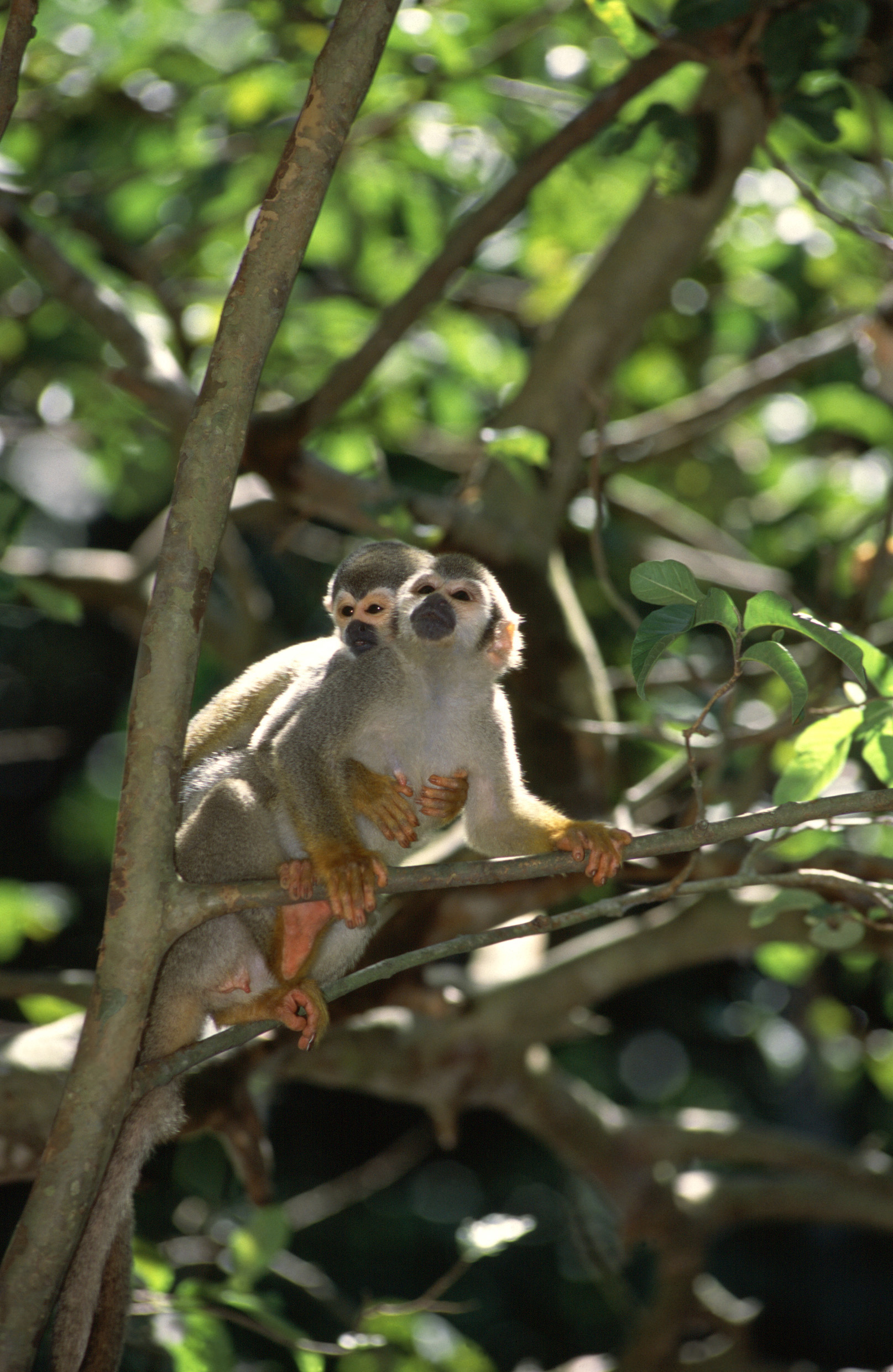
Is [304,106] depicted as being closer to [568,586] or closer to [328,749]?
[328,749]

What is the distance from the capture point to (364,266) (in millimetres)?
5914

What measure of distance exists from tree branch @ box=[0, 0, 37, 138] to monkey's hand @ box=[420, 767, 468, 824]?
1.66m

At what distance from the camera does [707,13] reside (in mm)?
3145

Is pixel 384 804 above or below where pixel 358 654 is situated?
below

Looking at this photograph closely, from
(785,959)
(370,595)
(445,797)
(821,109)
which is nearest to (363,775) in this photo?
(445,797)

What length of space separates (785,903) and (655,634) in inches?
38.8

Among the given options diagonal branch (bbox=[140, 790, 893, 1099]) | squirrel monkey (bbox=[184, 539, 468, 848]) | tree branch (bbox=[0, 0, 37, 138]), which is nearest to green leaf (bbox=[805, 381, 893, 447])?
squirrel monkey (bbox=[184, 539, 468, 848])

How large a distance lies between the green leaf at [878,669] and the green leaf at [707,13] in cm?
165

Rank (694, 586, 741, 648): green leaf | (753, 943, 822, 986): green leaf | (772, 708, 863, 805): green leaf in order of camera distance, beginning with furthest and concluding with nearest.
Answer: (753, 943, 822, 986): green leaf, (772, 708, 863, 805): green leaf, (694, 586, 741, 648): green leaf

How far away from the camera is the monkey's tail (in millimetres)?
2451

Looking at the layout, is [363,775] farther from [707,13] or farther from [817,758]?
[707,13]

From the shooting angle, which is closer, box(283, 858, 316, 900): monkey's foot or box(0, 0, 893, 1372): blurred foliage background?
box(283, 858, 316, 900): monkey's foot

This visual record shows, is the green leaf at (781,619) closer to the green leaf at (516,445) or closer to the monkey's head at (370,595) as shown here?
the monkey's head at (370,595)

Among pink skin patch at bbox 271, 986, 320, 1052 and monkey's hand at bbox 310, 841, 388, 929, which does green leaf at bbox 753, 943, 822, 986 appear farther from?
monkey's hand at bbox 310, 841, 388, 929
